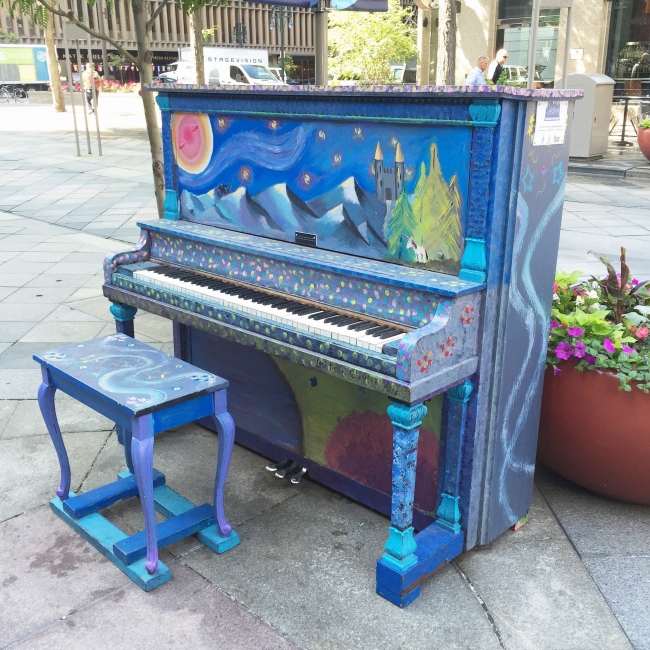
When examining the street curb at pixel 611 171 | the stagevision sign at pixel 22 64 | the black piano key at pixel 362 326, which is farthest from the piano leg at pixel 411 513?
the stagevision sign at pixel 22 64

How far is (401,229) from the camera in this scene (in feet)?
9.68

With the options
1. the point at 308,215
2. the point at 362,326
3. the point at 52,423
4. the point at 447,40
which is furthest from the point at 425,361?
the point at 447,40

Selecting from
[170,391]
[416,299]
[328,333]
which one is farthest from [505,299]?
[170,391]

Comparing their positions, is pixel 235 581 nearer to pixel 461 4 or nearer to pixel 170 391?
pixel 170 391

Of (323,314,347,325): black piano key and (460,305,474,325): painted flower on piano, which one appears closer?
(460,305,474,325): painted flower on piano

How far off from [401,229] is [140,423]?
4.11 ft

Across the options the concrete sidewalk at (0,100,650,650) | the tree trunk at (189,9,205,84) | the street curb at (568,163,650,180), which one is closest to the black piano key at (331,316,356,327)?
the concrete sidewalk at (0,100,650,650)

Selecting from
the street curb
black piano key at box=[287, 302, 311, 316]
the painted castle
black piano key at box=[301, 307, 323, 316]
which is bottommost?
the street curb

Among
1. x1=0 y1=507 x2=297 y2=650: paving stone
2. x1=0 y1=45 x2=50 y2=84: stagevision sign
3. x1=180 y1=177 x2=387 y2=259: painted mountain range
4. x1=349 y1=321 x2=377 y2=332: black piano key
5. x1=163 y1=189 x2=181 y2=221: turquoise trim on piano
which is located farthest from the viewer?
x1=0 y1=45 x2=50 y2=84: stagevision sign

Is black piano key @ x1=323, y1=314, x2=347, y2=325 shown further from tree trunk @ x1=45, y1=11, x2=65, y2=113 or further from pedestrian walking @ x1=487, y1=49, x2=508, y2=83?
tree trunk @ x1=45, y1=11, x2=65, y2=113

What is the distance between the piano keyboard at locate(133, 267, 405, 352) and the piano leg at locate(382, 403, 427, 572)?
0.82 feet

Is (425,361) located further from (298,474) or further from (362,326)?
(298,474)

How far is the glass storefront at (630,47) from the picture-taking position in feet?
60.8

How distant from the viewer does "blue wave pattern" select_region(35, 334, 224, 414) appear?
9.11ft
